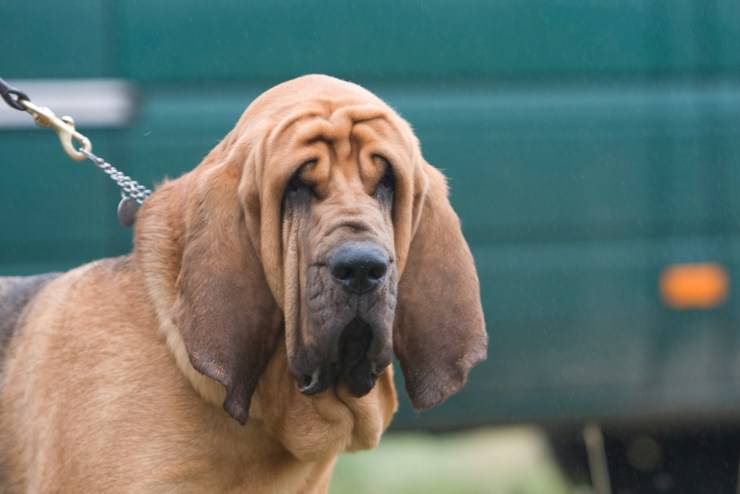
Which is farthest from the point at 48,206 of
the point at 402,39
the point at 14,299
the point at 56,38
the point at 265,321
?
the point at 265,321

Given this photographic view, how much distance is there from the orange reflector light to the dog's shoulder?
9.36 ft

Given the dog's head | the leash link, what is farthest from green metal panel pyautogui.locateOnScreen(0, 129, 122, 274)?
the dog's head

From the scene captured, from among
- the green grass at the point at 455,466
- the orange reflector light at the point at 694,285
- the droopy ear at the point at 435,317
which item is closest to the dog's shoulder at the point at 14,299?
the droopy ear at the point at 435,317

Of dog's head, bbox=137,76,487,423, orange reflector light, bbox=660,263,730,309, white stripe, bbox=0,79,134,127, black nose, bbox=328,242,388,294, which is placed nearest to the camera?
black nose, bbox=328,242,388,294

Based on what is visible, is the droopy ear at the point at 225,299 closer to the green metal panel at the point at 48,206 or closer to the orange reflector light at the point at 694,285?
the green metal panel at the point at 48,206

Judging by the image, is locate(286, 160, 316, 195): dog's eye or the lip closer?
the lip

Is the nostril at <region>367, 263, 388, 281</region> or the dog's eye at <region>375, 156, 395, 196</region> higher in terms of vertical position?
the dog's eye at <region>375, 156, 395, 196</region>

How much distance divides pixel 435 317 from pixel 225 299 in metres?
0.59

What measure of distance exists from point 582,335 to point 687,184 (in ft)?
2.65

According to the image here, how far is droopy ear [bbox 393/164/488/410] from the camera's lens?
383cm

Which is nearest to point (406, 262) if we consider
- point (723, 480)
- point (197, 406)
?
point (197, 406)

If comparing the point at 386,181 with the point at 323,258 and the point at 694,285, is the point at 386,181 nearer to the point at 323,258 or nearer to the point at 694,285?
the point at 323,258

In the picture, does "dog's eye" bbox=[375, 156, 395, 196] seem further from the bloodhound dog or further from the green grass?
the green grass

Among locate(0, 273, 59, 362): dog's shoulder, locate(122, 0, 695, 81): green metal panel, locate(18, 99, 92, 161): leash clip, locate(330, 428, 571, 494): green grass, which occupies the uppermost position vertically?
locate(18, 99, 92, 161): leash clip
